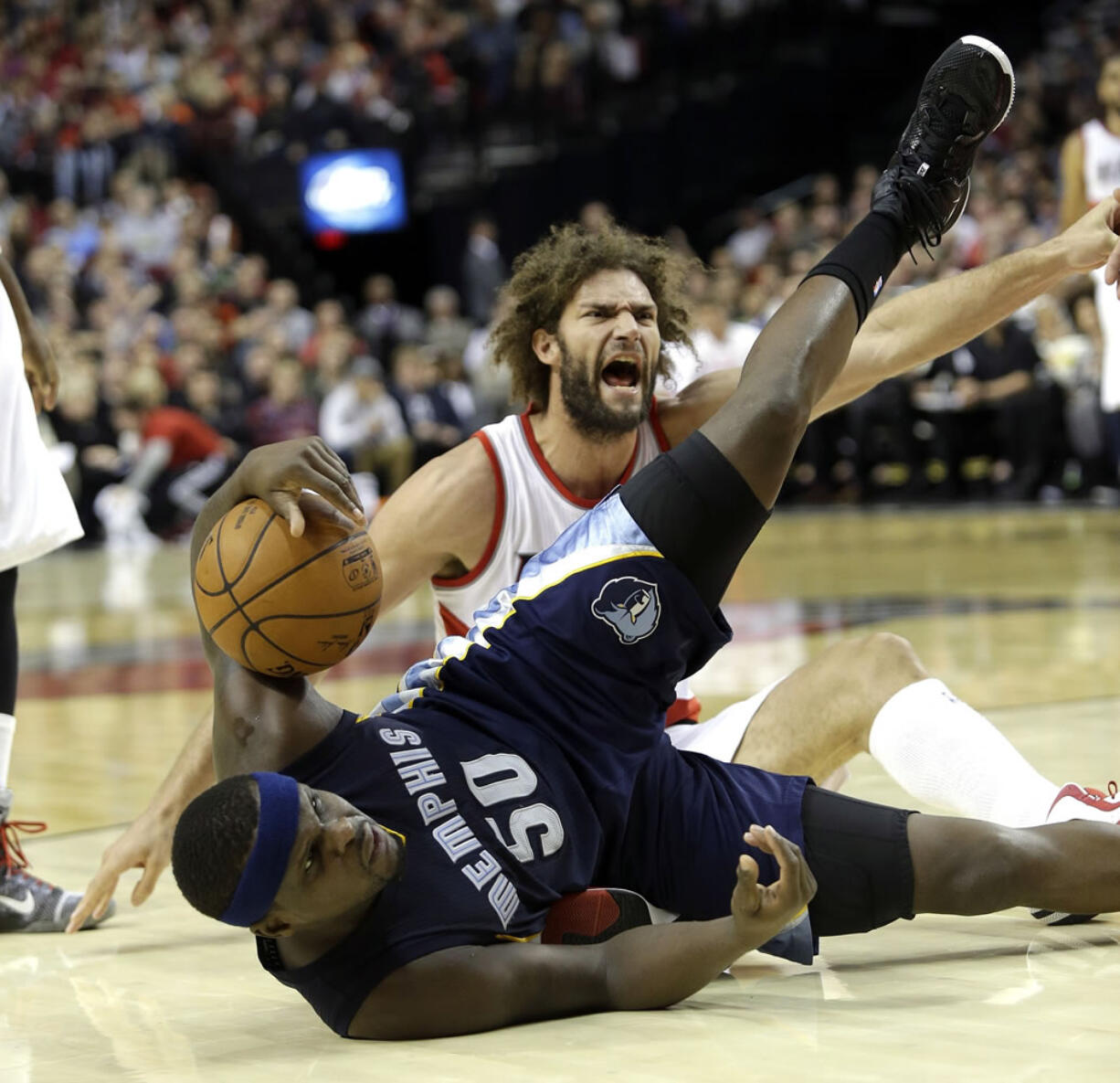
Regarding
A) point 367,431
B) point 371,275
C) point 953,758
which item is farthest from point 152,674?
point 371,275

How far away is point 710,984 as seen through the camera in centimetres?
327

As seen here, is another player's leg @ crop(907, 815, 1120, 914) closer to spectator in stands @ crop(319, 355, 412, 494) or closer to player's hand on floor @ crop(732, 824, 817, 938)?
player's hand on floor @ crop(732, 824, 817, 938)

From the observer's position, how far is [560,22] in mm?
21203

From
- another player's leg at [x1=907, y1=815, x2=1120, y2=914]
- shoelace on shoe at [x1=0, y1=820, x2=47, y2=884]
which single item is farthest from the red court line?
another player's leg at [x1=907, y1=815, x2=1120, y2=914]

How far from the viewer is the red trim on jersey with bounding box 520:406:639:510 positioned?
163 inches

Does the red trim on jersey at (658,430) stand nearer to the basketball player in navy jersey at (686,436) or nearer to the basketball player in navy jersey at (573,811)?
the basketball player in navy jersey at (686,436)

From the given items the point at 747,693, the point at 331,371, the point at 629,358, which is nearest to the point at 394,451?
the point at 331,371

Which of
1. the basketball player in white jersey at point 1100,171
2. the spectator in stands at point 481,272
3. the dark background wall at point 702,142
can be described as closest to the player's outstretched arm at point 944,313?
the basketball player in white jersey at point 1100,171

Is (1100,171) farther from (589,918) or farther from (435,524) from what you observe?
(589,918)

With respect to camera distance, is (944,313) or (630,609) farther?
(944,313)

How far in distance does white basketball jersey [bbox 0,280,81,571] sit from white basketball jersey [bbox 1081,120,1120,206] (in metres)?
5.83

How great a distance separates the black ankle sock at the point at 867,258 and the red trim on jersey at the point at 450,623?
1146 mm

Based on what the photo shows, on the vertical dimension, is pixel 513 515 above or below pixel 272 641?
above

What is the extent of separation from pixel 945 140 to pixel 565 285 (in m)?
0.96
